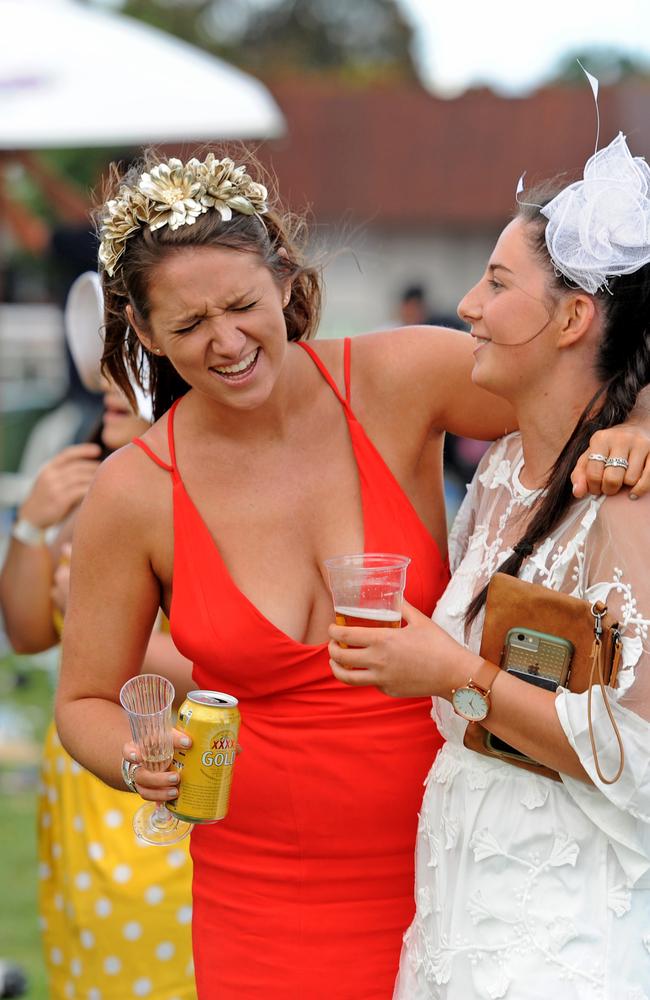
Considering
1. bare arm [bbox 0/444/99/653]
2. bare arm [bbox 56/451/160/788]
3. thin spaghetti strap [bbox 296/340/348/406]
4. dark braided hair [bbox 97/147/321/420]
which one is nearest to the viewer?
dark braided hair [bbox 97/147/321/420]

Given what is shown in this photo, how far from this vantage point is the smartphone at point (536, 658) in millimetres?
2242

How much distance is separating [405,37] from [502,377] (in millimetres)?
50901

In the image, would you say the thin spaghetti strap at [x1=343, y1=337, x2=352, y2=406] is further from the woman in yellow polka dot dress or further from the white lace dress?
the woman in yellow polka dot dress

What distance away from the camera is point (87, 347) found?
3.95m

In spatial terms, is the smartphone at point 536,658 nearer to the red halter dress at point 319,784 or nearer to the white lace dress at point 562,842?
the white lace dress at point 562,842

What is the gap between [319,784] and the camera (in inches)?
109

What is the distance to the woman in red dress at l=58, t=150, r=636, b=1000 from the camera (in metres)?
2.69

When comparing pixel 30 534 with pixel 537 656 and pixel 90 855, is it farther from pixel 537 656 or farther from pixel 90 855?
pixel 537 656

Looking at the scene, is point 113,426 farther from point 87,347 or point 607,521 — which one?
point 607,521

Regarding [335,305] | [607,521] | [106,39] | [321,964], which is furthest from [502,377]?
[335,305]

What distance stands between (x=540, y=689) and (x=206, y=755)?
597 millimetres

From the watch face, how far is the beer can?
403mm

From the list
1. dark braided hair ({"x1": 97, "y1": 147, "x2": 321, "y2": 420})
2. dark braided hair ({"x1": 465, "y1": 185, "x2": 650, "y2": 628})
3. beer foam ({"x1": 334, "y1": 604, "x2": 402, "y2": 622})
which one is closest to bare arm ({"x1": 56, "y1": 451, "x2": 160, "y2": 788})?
dark braided hair ({"x1": 97, "y1": 147, "x2": 321, "y2": 420})

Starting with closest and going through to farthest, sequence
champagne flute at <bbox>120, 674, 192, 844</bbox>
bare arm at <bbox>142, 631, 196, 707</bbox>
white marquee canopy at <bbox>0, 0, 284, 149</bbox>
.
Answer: champagne flute at <bbox>120, 674, 192, 844</bbox> → bare arm at <bbox>142, 631, 196, 707</bbox> → white marquee canopy at <bbox>0, 0, 284, 149</bbox>
